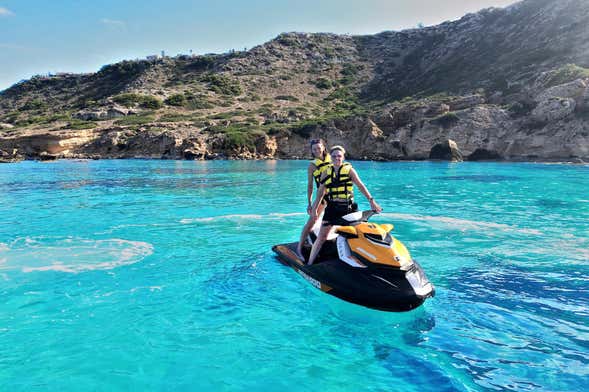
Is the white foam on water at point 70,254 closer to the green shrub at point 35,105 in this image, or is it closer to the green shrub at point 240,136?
the green shrub at point 240,136

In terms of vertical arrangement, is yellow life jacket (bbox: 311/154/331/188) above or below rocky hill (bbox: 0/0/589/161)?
below

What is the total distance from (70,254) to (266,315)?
4.85m

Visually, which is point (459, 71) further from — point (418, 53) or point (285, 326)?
point (285, 326)

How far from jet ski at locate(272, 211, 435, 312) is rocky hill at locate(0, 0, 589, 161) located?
3724 centimetres

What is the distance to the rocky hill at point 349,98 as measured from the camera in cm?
3916

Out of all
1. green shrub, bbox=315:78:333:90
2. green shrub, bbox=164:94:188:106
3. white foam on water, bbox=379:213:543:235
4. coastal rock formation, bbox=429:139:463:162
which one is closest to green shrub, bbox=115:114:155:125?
green shrub, bbox=164:94:188:106

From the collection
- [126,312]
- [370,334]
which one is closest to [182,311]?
[126,312]

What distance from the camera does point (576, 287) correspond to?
557 centimetres

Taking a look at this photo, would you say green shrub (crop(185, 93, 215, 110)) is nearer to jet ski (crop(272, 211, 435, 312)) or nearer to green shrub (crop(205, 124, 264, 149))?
green shrub (crop(205, 124, 264, 149))

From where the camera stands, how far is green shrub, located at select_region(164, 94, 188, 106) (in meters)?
69.5

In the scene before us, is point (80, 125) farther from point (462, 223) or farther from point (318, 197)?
point (318, 197)

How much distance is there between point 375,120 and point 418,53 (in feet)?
134

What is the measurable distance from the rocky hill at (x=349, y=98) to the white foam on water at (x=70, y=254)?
122ft

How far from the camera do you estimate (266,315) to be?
4.94 metres
